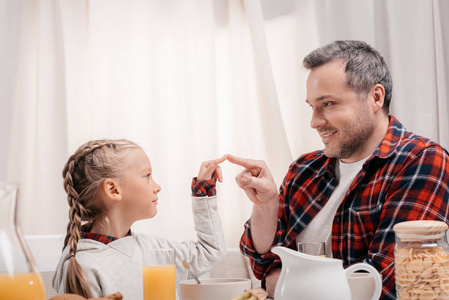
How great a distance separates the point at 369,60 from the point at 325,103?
0.21 metres

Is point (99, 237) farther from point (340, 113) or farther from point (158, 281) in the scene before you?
point (340, 113)

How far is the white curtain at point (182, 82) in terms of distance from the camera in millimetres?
2332

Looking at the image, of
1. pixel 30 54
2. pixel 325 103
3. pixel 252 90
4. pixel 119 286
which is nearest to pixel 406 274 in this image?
pixel 119 286

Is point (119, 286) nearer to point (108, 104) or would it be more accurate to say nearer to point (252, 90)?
point (108, 104)

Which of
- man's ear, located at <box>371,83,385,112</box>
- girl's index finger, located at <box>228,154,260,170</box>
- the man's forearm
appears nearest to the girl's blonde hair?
girl's index finger, located at <box>228,154,260,170</box>

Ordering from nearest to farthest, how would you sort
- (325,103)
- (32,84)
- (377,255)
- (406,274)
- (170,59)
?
A: (406,274), (377,255), (325,103), (32,84), (170,59)

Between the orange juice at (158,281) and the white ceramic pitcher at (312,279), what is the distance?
252 mm

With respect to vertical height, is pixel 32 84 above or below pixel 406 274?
above

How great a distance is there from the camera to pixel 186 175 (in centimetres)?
247

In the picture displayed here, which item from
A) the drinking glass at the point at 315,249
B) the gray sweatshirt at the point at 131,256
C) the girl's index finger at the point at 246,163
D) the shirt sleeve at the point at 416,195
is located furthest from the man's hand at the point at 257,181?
the drinking glass at the point at 315,249

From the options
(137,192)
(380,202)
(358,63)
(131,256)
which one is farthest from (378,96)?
(131,256)

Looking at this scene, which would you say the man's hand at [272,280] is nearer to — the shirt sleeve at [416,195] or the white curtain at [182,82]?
the shirt sleeve at [416,195]

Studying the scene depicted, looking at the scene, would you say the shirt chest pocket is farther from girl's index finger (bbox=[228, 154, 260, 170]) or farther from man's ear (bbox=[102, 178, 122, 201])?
man's ear (bbox=[102, 178, 122, 201])

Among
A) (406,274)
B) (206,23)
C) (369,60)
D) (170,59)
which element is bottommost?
(406,274)
